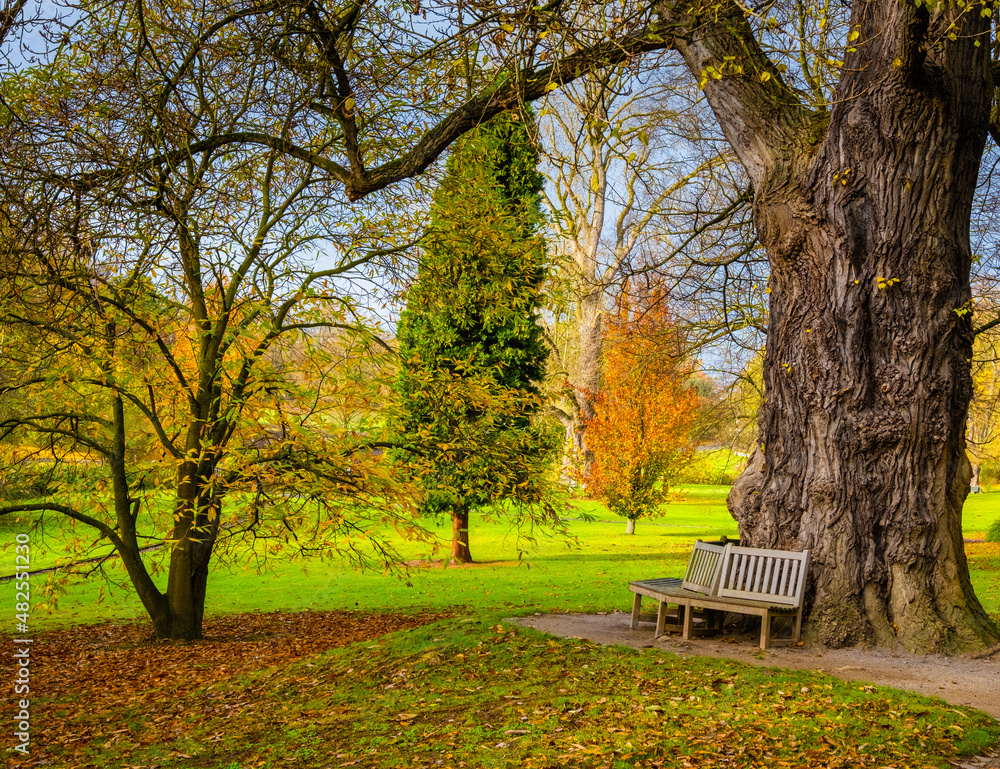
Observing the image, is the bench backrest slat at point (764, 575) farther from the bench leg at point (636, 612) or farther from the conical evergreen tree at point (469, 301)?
the conical evergreen tree at point (469, 301)

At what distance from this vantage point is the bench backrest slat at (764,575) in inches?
265

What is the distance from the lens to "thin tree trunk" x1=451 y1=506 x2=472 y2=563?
16.8 metres

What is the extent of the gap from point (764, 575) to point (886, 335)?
2281mm

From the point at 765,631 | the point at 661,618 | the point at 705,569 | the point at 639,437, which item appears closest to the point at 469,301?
the point at 705,569

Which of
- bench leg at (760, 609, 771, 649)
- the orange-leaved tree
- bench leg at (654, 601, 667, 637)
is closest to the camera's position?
bench leg at (760, 609, 771, 649)

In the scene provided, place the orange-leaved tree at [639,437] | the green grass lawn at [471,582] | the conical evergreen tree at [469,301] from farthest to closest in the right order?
the orange-leaved tree at [639,437] → the green grass lawn at [471,582] → the conical evergreen tree at [469,301]

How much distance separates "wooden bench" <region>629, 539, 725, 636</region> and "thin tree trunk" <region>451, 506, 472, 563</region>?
8343 millimetres

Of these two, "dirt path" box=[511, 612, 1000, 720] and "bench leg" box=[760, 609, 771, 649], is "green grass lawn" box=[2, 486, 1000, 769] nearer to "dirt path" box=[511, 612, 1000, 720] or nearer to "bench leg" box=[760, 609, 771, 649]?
"dirt path" box=[511, 612, 1000, 720]

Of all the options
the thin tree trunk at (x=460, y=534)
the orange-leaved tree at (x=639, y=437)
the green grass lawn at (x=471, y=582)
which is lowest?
the green grass lawn at (x=471, y=582)

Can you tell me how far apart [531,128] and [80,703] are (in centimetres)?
582

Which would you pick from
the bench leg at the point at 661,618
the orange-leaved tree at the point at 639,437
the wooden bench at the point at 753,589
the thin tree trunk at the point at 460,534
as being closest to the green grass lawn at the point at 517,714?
the wooden bench at the point at 753,589

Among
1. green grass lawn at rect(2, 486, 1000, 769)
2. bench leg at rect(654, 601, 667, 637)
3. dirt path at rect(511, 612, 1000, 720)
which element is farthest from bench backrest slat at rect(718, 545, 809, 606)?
green grass lawn at rect(2, 486, 1000, 769)

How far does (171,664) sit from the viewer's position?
7953mm

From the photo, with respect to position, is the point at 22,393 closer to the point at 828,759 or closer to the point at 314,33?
the point at 314,33
